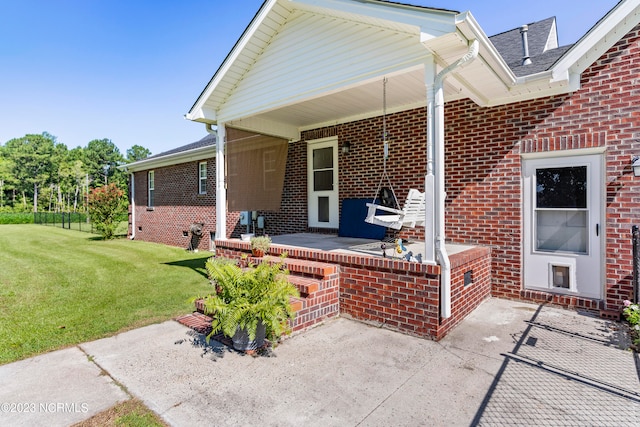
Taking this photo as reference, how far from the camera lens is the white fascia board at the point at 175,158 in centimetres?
1148

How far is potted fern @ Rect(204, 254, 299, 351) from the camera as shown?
3.21m

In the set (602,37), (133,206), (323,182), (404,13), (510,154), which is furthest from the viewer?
(133,206)

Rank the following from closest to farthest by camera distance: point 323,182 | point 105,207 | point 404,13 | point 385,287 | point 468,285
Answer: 1. point 404,13
2. point 385,287
3. point 468,285
4. point 323,182
5. point 105,207

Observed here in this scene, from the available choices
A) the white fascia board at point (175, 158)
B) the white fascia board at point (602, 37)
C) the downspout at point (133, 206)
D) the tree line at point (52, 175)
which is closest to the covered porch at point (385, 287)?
the white fascia board at point (602, 37)

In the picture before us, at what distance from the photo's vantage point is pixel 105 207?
607 inches

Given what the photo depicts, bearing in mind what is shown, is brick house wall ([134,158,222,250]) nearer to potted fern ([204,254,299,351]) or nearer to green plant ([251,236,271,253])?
green plant ([251,236,271,253])

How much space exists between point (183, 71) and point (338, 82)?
9044 mm

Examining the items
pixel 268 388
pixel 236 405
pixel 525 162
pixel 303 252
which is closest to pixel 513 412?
pixel 268 388

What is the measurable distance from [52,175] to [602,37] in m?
67.5

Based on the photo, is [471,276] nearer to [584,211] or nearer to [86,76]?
[584,211]

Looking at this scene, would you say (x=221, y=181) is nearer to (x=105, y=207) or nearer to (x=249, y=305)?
(x=249, y=305)

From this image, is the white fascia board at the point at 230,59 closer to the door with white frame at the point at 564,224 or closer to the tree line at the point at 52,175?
the door with white frame at the point at 564,224

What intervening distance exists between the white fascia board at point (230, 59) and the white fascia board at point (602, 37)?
429 centimetres

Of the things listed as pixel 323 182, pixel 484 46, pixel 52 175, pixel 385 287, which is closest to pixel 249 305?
pixel 385 287
